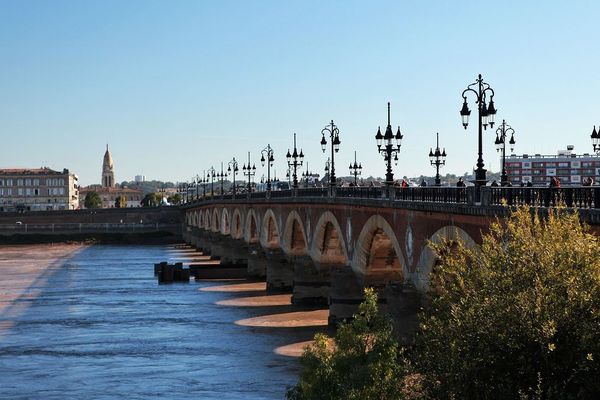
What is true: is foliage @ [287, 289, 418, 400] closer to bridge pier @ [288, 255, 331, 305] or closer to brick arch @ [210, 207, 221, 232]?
bridge pier @ [288, 255, 331, 305]

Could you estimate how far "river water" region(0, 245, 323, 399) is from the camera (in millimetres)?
35594

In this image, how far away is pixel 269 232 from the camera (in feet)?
271

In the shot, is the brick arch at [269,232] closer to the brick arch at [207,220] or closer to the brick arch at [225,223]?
the brick arch at [225,223]

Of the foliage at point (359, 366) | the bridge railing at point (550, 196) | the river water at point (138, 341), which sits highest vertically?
the bridge railing at point (550, 196)

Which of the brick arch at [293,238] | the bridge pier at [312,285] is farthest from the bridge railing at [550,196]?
the brick arch at [293,238]

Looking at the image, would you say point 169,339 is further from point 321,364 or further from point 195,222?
point 195,222

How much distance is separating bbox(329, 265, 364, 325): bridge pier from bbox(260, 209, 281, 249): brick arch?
93.8 ft

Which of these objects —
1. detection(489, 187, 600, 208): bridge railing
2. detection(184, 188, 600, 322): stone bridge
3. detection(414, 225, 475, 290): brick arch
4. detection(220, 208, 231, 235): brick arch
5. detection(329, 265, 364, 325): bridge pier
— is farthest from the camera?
detection(220, 208, 231, 235): brick arch

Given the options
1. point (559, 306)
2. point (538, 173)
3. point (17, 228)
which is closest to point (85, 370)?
point (559, 306)

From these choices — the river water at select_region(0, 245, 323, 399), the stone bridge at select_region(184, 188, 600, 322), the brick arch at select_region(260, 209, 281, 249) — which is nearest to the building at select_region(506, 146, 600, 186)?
the brick arch at select_region(260, 209, 281, 249)

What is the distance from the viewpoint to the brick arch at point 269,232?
261ft

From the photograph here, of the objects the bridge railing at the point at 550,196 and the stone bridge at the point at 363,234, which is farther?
the stone bridge at the point at 363,234

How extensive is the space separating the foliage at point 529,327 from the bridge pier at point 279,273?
163 feet

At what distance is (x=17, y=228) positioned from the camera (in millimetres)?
157250
